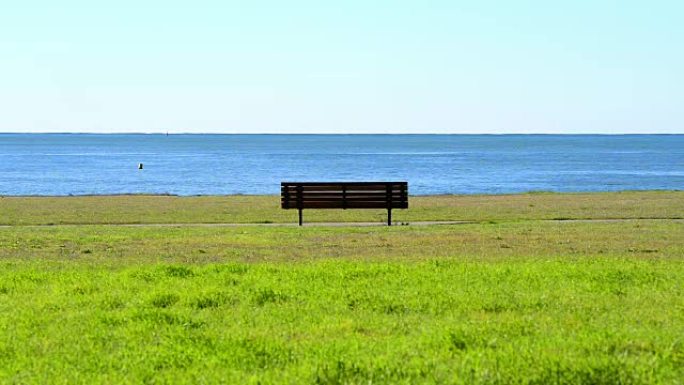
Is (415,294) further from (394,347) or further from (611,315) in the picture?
(394,347)

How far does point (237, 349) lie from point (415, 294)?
3.06 metres

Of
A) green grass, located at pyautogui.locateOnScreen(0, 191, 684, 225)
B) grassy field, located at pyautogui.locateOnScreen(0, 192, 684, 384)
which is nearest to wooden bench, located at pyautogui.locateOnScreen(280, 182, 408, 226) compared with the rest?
green grass, located at pyautogui.locateOnScreen(0, 191, 684, 225)

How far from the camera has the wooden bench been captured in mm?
26312

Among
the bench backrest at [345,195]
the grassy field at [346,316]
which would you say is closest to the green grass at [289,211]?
the bench backrest at [345,195]

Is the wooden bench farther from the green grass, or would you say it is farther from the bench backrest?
the green grass

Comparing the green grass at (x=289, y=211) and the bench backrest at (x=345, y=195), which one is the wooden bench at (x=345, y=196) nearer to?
the bench backrest at (x=345, y=195)

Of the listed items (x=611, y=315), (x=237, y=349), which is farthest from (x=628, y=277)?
(x=237, y=349)

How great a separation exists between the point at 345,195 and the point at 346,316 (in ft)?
56.4

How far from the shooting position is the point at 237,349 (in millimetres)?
7648

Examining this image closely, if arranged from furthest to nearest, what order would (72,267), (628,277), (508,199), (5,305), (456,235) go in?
1. (508,199)
2. (456,235)
3. (72,267)
4. (628,277)
5. (5,305)

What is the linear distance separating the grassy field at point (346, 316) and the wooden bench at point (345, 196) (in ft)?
28.6

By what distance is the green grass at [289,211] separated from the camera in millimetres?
29297

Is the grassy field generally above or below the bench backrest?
above

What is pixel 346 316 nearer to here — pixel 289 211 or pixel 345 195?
pixel 345 195
